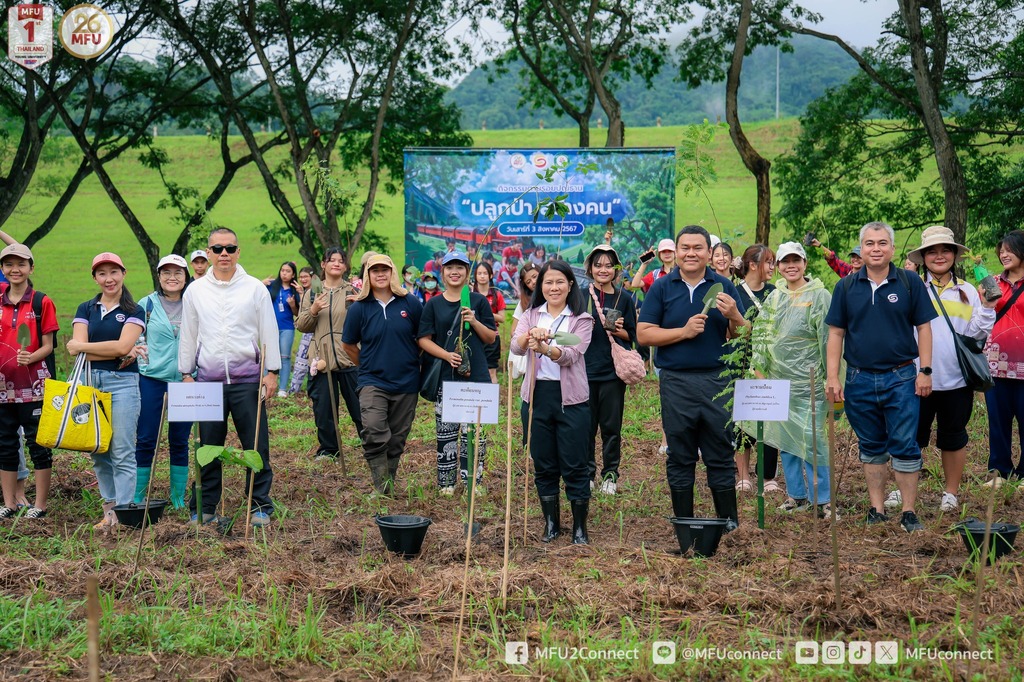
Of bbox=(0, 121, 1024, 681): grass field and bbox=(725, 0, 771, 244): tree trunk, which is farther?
bbox=(725, 0, 771, 244): tree trunk

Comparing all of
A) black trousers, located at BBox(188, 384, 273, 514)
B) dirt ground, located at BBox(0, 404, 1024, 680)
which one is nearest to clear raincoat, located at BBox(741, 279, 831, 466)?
dirt ground, located at BBox(0, 404, 1024, 680)

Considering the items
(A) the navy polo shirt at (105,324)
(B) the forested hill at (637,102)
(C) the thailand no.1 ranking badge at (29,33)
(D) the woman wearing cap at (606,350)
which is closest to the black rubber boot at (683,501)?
(D) the woman wearing cap at (606,350)

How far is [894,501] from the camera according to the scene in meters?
6.71

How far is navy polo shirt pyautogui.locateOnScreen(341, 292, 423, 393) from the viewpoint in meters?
7.12

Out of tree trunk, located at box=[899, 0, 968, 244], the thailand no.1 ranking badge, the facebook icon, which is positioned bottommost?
the facebook icon

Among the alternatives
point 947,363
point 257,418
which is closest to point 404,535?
point 257,418

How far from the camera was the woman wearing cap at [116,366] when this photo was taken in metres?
6.45

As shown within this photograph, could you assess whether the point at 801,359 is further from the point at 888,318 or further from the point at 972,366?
the point at 972,366

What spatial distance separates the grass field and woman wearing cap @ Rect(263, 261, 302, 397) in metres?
5.30

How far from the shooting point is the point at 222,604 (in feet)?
16.0

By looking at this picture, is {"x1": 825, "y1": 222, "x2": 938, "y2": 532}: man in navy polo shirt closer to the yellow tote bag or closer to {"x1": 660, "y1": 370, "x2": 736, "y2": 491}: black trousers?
{"x1": 660, "y1": 370, "x2": 736, "y2": 491}: black trousers

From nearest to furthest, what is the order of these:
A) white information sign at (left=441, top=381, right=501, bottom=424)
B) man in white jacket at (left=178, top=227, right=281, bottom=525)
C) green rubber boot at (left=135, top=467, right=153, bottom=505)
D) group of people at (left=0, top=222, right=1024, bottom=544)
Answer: white information sign at (left=441, top=381, right=501, bottom=424), group of people at (left=0, top=222, right=1024, bottom=544), man in white jacket at (left=178, top=227, right=281, bottom=525), green rubber boot at (left=135, top=467, right=153, bottom=505)

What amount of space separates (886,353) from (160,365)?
15.5 feet

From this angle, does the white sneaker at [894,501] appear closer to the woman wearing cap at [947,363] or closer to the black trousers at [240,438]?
the woman wearing cap at [947,363]
